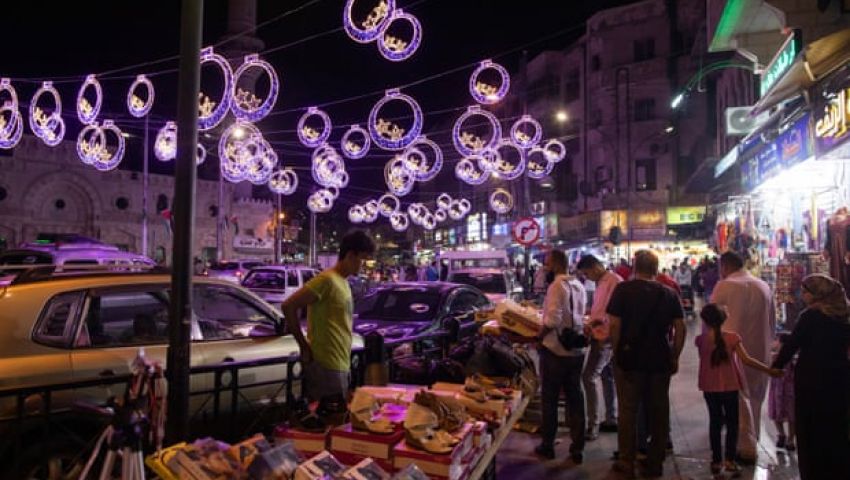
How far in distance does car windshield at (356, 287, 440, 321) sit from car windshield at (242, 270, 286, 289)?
7890 millimetres

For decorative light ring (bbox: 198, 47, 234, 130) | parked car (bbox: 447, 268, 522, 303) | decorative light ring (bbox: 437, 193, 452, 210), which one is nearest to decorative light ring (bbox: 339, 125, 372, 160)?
parked car (bbox: 447, 268, 522, 303)

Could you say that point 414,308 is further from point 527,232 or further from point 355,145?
point 355,145

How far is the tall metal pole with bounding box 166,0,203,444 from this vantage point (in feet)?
14.0

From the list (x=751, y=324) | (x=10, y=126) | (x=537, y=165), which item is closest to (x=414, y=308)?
(x=751, y=324)

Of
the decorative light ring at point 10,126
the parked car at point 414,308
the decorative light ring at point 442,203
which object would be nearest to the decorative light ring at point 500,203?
the decorative light ring at point 442,203

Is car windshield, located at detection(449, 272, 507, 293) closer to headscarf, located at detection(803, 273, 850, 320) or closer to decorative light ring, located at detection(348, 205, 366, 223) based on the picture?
headscarf, located at detection(803, 273, 850, 320)

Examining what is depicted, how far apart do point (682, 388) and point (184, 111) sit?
875 cm

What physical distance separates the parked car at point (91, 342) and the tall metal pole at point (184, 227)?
27.3 inches

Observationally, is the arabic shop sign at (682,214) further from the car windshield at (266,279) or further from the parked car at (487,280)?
the car windshield at (266,279)

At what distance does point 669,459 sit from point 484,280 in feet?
32.8

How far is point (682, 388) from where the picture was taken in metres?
9.89

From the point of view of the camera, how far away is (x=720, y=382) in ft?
19.5

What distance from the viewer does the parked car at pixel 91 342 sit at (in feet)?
14.2

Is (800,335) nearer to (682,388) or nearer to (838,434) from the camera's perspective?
(838,434)
